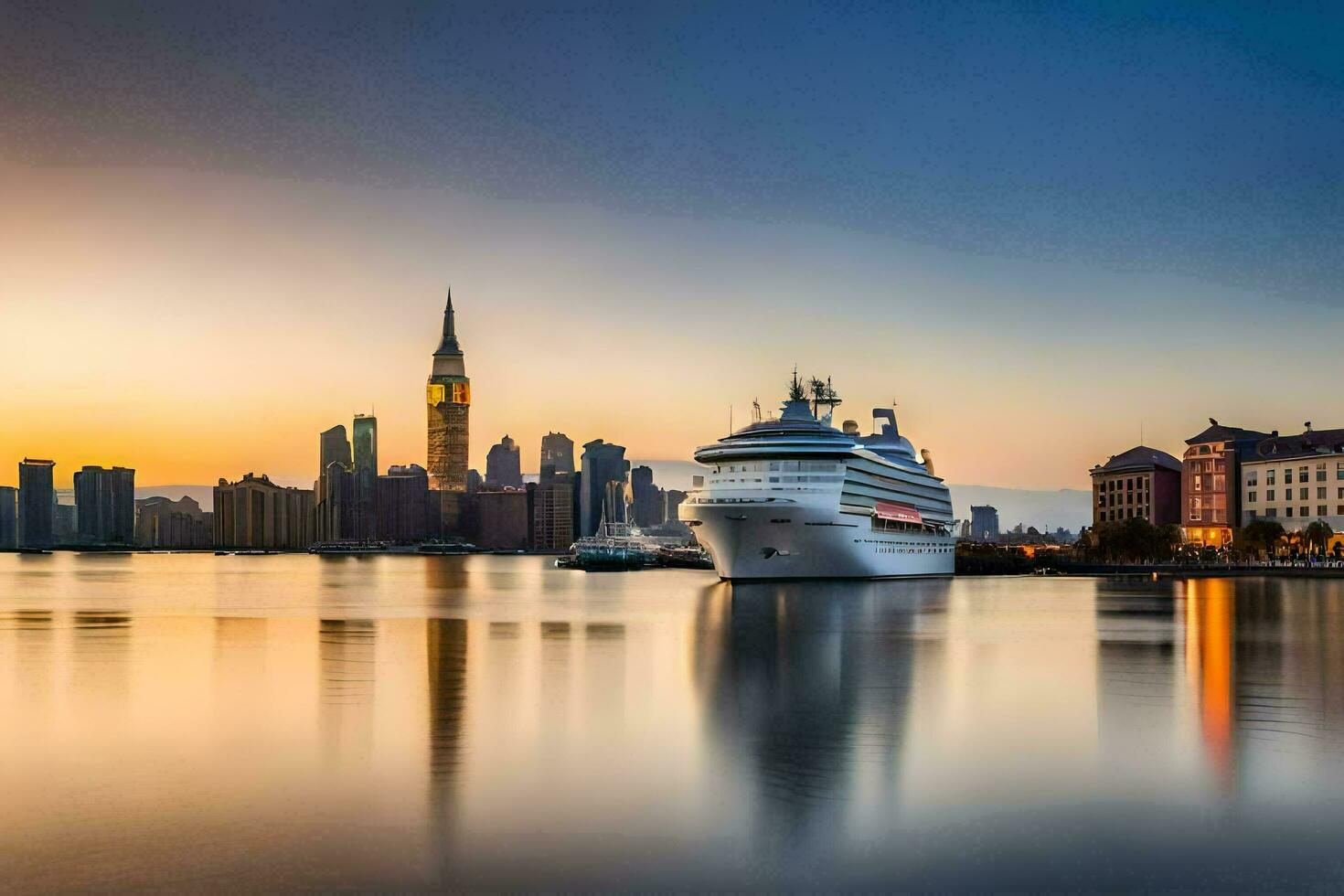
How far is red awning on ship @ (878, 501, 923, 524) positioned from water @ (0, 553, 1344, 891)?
4106 cm

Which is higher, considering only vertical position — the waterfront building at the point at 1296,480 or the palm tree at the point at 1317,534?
the waterfront building at the point at 1296,480

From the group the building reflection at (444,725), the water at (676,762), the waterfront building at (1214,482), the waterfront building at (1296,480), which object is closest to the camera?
the water at (676,762)

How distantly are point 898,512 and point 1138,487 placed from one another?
88.1 meters

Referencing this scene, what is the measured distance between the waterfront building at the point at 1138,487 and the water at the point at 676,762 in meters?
124

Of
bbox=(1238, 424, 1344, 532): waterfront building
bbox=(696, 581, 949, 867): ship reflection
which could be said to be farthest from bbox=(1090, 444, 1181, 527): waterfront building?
bbox=(696, 581, 949, 867): ship reflection

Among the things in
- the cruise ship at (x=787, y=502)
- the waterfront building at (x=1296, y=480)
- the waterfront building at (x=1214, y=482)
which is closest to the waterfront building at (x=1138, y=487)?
the waterfront building at (x=1214, y=482)

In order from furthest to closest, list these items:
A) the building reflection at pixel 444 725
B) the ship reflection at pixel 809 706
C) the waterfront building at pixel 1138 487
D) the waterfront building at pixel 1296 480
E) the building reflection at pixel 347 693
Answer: the waterfront building at pixel 1138 487
the waterfront building at pixel 1296 480
the building reflection at pixel 347 693
the ship reflection at pixel 809 706
the building reflection at pixel 444 725

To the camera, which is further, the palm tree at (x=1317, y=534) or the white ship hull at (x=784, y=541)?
the palm tree at (x=1317, y=534)

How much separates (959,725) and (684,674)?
33.8 ft

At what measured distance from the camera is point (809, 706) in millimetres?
27453

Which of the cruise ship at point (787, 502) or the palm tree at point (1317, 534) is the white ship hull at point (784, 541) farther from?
the palm tree at point (1317, 534)

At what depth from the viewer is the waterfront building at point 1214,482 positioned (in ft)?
465

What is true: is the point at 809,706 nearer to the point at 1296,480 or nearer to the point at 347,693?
the point at 347,693

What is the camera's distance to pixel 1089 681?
3309 cm
